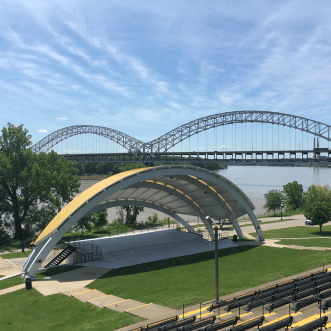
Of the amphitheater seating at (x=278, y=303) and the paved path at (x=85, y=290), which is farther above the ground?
the amphitheater seating at (x=278, y=303)

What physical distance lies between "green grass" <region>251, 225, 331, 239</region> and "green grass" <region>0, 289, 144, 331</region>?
91.1 ft

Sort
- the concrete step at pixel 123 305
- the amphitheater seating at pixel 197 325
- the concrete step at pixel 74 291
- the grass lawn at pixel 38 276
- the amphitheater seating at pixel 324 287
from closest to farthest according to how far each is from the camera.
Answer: the amphitheater seating at pixel 197 325 < the concrete step at pixel 123 305 < the amphitheater seating at pixel 324 287 < the concrete step at pixel 74 291 < the grass lawn at pixel 38 276

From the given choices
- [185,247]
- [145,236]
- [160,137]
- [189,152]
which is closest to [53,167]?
[145,236]

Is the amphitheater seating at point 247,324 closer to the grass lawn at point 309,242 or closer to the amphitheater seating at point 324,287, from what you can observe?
the amphitheater seating at point 324,287

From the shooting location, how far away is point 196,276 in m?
22.2

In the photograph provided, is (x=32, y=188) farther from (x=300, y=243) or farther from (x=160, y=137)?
(x=160, y=137)

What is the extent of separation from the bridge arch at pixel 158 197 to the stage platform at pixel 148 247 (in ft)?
9.48

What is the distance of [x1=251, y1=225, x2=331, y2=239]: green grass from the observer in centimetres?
3967

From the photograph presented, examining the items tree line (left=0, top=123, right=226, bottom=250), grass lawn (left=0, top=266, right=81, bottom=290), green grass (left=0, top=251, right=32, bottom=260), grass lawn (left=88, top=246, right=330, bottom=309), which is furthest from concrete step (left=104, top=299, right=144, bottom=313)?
tree line (left=0, top=123, right=226, bottom=250)

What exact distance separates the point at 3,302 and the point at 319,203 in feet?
117

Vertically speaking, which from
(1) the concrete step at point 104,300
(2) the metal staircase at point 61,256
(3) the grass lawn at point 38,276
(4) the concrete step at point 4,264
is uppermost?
(2) the metal staircase at point 61,256

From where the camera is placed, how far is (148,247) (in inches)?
1235

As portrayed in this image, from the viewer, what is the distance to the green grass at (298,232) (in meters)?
39.7

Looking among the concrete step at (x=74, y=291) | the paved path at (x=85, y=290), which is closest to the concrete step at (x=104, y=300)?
the paved path at (x=85, y=290)
